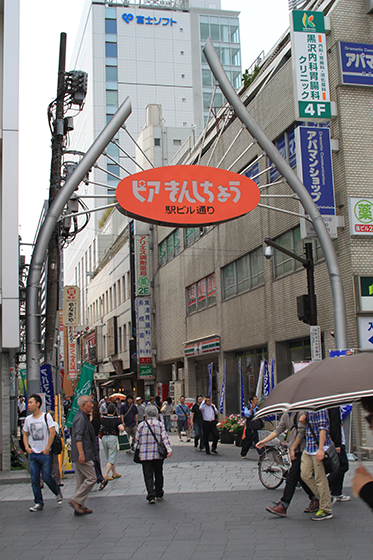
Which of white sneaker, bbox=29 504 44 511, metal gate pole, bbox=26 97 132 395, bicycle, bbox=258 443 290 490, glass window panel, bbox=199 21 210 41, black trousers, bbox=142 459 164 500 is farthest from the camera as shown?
glass window panel, bbox=199 21 210 41

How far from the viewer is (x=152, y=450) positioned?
10.9 m

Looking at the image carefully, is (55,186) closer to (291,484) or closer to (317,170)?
(317,170)

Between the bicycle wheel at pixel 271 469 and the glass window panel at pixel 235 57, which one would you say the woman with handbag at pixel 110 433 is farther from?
the glass window panel at pixel 235 57

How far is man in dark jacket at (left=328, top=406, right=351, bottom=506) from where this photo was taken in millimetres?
9820

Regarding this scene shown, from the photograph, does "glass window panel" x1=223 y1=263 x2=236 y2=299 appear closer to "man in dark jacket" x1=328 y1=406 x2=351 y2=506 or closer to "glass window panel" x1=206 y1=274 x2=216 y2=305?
"glass window panel" x1=206 y1=274 x2=216 y2=305

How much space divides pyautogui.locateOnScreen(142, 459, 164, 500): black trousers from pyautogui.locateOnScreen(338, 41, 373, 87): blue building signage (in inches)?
478

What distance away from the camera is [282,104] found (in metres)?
21.5

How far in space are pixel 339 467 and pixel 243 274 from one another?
52.8 feet

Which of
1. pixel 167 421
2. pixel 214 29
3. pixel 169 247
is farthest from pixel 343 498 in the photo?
pixel 214 29

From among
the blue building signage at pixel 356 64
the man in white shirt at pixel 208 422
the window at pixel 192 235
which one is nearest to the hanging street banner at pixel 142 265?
the window at pixel 192 235

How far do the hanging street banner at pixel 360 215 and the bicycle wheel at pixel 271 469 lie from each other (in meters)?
7.78

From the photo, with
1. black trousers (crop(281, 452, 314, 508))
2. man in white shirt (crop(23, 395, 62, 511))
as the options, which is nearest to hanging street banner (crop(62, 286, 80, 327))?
man in white shirt (crop(23, 395, 62, 511))

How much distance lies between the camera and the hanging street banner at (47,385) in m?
14.7

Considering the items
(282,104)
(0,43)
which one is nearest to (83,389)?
(0,43)
